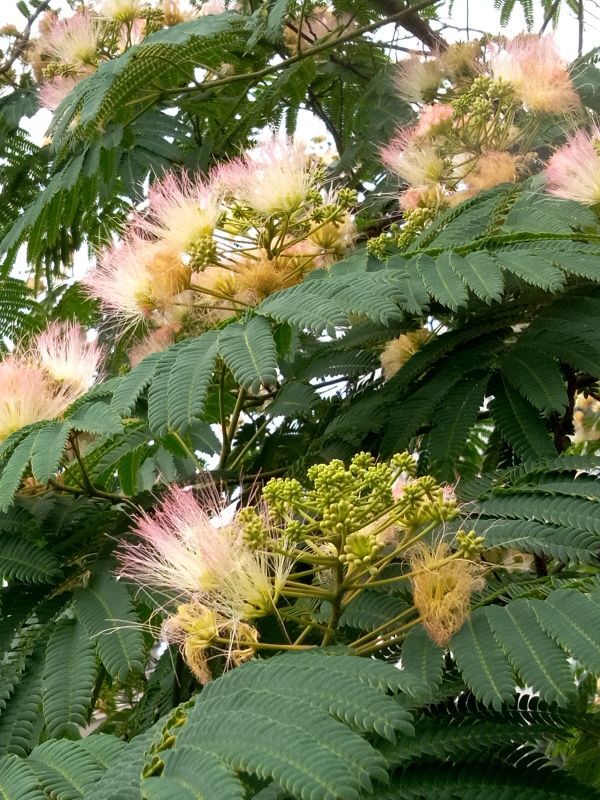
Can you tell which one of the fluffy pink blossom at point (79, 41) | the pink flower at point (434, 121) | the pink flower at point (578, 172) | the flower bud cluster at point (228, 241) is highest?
the fluffy pink blossom at point (79, 41)

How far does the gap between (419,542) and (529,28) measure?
2931 millimetres

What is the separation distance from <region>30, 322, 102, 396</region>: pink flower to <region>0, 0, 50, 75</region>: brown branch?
262 cm

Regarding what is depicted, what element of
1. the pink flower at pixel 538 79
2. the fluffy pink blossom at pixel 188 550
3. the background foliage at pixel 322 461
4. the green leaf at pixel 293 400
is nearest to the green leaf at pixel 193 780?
the background foliage at pixel 322 461

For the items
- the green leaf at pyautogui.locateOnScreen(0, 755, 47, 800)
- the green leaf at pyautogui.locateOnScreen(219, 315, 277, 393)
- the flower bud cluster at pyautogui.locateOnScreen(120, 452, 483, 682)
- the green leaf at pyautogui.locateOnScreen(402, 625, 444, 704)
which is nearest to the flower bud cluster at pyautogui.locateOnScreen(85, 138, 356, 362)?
the green leaf at pyautogui.locateOnScreen(219, 315, 277, 393)

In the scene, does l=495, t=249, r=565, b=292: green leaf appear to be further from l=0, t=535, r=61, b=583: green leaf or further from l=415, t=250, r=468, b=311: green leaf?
l=0, t=535, r=61, b=583: green leaf

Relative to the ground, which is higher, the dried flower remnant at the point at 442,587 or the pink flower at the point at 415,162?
the pink flower at the point at 415,162

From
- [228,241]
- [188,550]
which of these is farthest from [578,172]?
[188,550]

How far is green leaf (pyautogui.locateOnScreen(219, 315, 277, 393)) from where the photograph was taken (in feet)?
6.59

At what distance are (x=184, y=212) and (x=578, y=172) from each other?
0.99 m

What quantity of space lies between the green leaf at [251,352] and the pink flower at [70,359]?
1.69 feet

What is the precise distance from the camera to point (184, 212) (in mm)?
2557

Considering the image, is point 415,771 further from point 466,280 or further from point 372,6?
point 372,6

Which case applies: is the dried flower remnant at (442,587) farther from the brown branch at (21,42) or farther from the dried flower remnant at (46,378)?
the brown branch at (21,42)

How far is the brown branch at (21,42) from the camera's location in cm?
482
